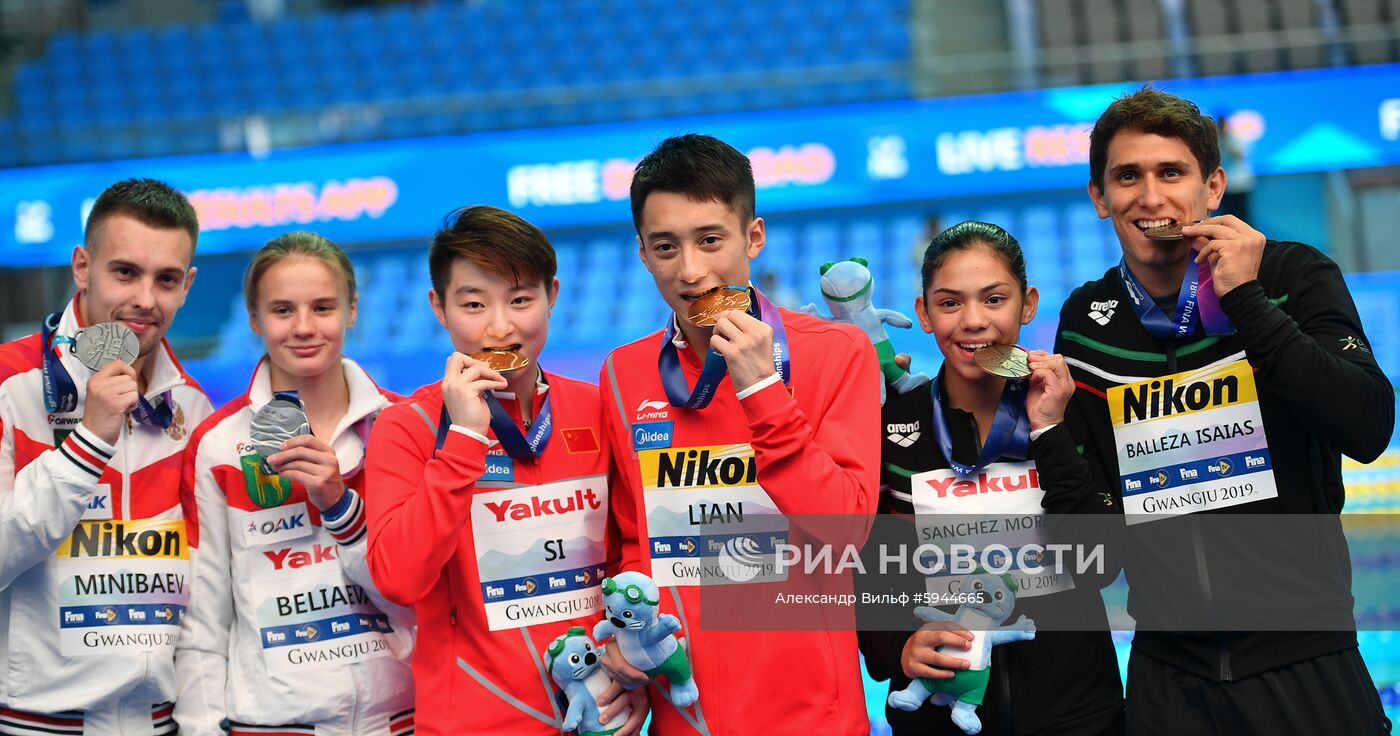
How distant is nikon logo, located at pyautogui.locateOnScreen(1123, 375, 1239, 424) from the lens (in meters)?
2.55

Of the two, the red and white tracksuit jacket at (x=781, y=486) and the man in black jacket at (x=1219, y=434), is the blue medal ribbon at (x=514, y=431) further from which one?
the man in black jacket at (x=1219, y=434)

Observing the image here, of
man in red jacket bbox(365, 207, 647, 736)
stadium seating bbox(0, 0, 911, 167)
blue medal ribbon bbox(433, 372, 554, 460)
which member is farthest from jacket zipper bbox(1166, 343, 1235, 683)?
stadium seating bbox(0, 0, 911, 167)

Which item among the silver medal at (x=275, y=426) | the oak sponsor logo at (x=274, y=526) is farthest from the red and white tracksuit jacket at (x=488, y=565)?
the oak sponsor logo at (x=274, y=526)

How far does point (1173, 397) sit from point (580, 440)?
125 cm

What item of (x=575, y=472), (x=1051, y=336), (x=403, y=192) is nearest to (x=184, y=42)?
(x=403, y=192)

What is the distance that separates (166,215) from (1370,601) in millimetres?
4257

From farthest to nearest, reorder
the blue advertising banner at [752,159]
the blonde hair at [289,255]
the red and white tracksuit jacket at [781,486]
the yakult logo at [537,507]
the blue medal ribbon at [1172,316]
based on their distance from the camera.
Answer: the blue advertising banner at [752,159], the blonde hair at [289,255], the yakult logo at [537,507], the blue medal ribbon at [1172,316], the red and white tracksuit jacket at [781,486]

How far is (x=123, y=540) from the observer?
2.88m

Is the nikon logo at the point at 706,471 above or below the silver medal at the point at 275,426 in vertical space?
below

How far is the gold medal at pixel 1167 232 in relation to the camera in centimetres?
254

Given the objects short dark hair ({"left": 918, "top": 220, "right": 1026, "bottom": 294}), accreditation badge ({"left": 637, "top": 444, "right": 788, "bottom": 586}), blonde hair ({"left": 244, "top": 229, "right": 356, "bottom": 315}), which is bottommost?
accreditation badge ({"left": 637, "top": 444, "right": 788, "bottom": 586})

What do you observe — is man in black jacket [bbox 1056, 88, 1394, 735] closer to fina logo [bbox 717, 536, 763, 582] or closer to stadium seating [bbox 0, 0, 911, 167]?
fina logo [bbox 717, 536, 763, 582]

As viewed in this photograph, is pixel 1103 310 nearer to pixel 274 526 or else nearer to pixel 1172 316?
pixel 1172 316

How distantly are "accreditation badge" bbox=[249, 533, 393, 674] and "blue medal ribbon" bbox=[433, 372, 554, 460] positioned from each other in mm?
485
